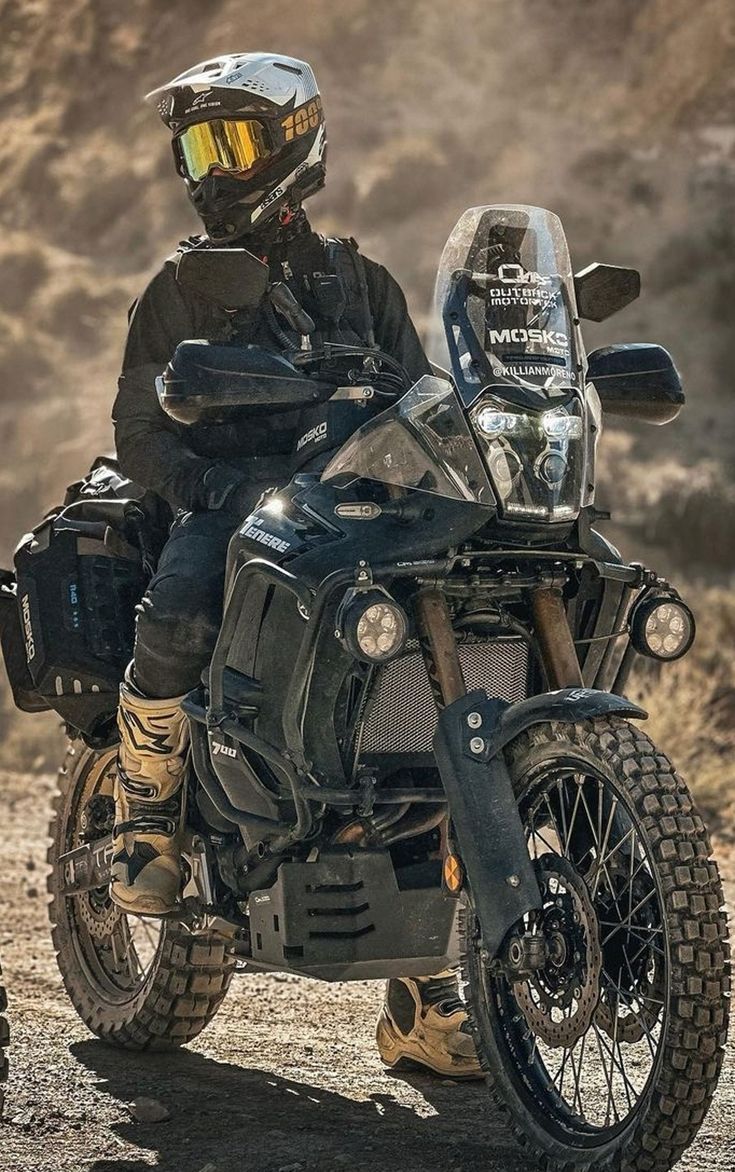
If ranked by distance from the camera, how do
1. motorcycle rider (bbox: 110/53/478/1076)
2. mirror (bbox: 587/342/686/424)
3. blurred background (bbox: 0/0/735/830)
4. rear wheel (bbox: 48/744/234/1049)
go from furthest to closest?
1. blurred background (bbox: 0/0/735/830)
2. rear wheel (bbox: 48/744/234/1049)
3. motorcycle rider (bbox: 110/53/478/1076)
4. mirror (bbox: 587/342/686/424)

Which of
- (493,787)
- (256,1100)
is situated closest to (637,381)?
(493,787)

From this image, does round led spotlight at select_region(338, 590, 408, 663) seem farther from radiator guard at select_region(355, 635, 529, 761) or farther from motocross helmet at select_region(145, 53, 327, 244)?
motocross helmet at select_region(145, 53, 327, 244)

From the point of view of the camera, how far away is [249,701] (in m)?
5.58

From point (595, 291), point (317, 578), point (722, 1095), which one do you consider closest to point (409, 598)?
point (317, 578)

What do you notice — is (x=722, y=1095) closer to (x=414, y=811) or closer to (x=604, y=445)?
(x=414, y=811)

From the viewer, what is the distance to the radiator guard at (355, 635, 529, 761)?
215 inches

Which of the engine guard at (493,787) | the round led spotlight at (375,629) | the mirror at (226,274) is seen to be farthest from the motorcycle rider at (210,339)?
the engine guard at (493,787)

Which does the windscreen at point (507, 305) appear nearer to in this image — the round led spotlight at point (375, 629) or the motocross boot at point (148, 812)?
the round led spotlight at point (375, 629)

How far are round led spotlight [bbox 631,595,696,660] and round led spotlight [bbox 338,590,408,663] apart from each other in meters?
0.64

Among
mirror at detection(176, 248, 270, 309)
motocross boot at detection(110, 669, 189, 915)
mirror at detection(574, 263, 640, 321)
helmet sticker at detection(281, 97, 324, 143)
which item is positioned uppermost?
helmet sticker at detection(281, 97, 324, 143)

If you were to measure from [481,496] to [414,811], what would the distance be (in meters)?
0.96

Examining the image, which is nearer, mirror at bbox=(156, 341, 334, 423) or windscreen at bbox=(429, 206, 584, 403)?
windscreen at bbox=(429, 206, 584, 403)

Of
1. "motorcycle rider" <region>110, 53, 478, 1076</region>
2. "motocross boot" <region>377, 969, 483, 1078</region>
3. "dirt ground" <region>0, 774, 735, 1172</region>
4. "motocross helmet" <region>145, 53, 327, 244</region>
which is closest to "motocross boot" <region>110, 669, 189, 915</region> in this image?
"motorcycle rider" <region>110, 53, 478, 1076</region>

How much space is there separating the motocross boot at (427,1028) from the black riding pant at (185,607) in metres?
1.26
